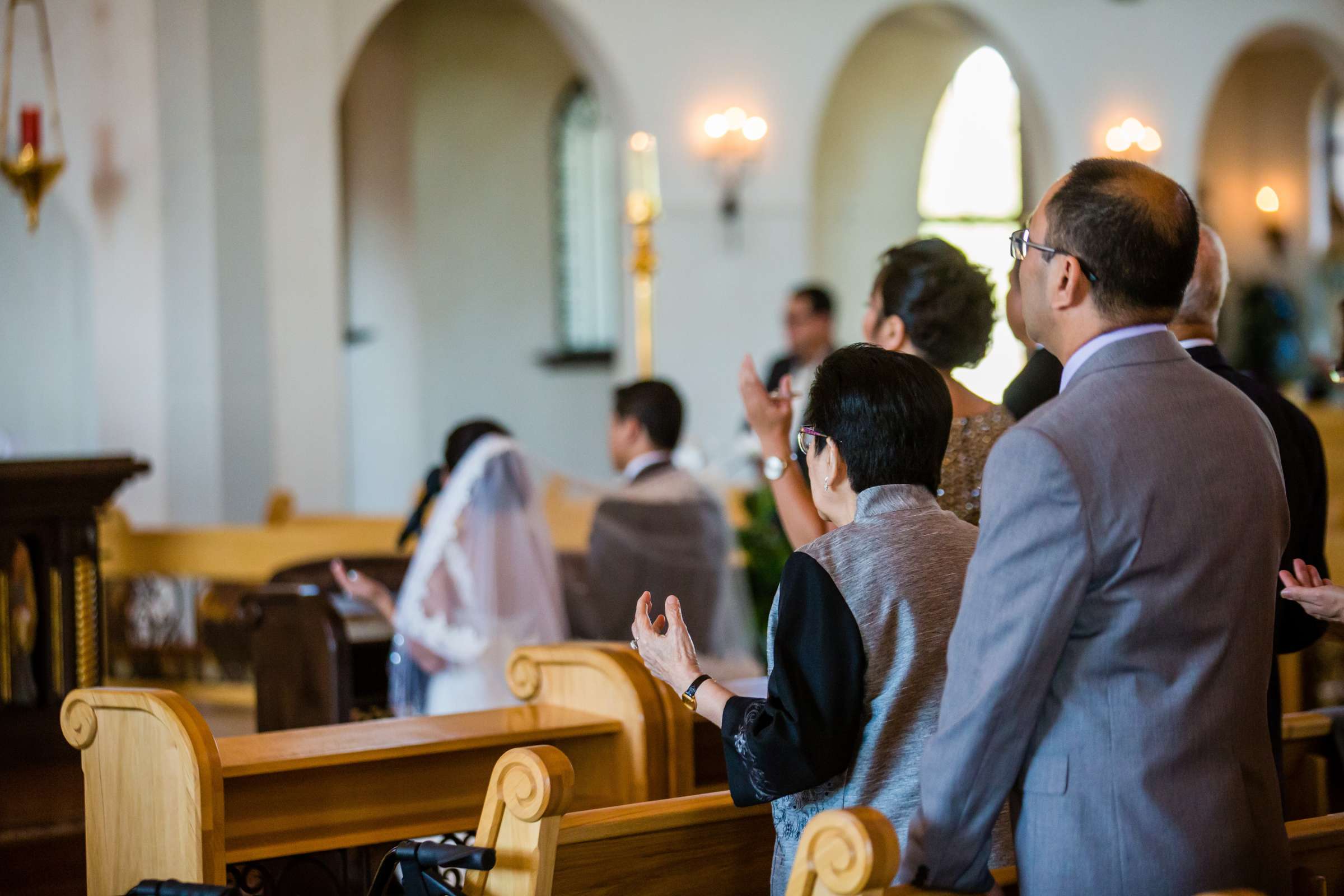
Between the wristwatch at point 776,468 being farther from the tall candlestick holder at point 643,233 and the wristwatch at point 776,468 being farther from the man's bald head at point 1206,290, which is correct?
the tall candlestick holder at point 643,233

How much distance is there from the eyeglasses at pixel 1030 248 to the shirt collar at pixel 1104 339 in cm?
6

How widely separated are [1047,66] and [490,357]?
4.99 metres

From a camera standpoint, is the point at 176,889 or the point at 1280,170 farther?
the point at 1280,170

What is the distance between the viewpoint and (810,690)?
5.79 feet

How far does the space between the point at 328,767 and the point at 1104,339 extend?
5.21 feet

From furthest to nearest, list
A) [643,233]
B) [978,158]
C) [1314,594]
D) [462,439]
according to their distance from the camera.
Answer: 1. [978,158]
2. [643,233]
3. [462,439]
4. [1314,594]

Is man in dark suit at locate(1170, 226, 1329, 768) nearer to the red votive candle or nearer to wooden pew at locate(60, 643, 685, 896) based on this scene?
wooden pew at locate(60, 643, 685, 896)

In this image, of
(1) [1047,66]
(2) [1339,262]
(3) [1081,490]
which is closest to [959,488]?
(3) [1081,490]

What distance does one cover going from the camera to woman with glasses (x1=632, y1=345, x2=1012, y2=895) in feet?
5.78

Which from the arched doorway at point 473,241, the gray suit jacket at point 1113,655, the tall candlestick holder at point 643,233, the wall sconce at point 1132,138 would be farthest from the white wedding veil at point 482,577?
the wall sconce at point 1132,138

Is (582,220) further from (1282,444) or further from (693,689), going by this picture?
(693,689)

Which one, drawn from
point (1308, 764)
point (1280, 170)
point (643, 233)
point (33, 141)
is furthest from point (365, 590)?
point (1280, 170)

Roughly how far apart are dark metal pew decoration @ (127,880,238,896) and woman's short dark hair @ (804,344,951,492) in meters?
1.00

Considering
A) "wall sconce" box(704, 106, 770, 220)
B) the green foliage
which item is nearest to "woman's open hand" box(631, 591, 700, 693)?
the green foliage
